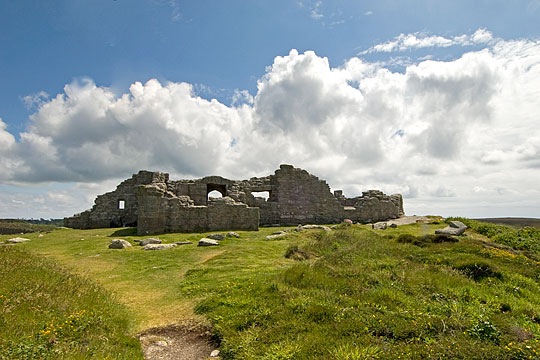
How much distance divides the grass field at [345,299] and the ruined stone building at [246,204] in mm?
9049

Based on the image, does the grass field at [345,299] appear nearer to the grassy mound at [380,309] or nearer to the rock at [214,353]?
the grassy mound at [380,309]

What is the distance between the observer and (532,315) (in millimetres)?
6055

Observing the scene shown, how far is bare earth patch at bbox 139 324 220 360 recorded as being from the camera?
5.14 metres

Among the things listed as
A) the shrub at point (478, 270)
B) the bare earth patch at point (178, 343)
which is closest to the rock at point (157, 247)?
the bare earth patch at point (178, 343)

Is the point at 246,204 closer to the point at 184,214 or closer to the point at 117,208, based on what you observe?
the point at 184,214

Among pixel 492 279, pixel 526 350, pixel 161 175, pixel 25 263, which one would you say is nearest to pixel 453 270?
pixel 492 279

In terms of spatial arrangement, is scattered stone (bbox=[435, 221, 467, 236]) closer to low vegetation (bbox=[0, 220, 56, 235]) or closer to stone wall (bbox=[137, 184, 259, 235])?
stone wall (bbox=[137, 184, 259, 235])

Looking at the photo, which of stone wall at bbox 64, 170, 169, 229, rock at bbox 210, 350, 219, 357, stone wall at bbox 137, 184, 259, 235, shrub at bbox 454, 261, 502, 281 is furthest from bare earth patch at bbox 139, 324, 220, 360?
stone wall at bbox 64, 170, 169, 229

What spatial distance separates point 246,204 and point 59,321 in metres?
20.2

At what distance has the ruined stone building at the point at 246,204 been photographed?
21.8 meters

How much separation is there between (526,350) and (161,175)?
1064 inches

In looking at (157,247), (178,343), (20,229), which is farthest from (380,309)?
(20,229)

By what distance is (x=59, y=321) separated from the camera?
5316mm

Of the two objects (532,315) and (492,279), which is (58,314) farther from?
(492,279)
